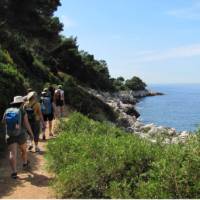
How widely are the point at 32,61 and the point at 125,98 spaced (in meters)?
55.2

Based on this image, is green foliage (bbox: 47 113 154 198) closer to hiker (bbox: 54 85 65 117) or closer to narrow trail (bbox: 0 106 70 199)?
narrow trail (bbox: 0 106 70 199)

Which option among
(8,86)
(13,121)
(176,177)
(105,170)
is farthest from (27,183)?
(8,86)

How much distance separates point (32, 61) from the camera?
3709 cm

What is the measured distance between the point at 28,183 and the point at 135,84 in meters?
118

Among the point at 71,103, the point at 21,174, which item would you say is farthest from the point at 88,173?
the point at 71,103

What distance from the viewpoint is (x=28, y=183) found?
1094cm

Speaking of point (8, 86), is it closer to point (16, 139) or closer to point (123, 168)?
point (16, 139)

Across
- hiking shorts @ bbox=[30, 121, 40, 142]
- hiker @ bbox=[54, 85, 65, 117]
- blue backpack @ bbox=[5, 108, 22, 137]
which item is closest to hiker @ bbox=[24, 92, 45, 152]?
hiking shorts @ bbox=[30, 121, 40, 142]

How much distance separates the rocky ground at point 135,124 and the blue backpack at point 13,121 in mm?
3123

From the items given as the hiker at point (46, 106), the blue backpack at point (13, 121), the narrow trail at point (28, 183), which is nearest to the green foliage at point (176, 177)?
the narrow trail at point (28, 183)

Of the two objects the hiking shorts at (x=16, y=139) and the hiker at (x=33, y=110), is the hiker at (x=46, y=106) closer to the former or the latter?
the hiker at (x=33, y=110)

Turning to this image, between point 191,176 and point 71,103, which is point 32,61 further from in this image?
point 191,176

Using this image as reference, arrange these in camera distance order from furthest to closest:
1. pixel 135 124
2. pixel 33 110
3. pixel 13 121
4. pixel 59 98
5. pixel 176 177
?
1. pixel 135 124
2. pixel 59 98
3. pixel 33 110
4. pixel 13 121
5. pixel 176 177

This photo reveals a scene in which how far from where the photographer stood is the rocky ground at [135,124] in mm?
12390
